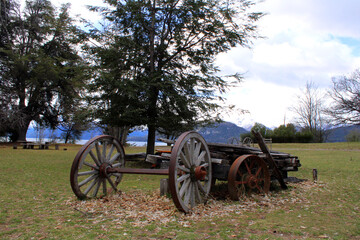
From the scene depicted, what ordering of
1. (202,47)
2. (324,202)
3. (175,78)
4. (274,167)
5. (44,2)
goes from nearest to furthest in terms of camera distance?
(324,202) < (274,167) < (175,78) < (202,47) < (44,2)

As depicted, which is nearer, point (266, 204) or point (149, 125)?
point (266, 204)

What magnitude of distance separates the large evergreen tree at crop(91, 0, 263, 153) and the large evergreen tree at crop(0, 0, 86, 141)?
1586 cm

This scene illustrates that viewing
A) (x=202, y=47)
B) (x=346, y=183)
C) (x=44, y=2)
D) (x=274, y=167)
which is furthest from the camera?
(x=44, y=2)

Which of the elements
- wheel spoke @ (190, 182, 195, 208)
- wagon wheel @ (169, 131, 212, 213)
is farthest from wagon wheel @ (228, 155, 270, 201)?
wheel spoke @ (190, 182, 195, 208)

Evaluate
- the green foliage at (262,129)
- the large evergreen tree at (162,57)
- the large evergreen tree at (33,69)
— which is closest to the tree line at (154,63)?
the large evergreen tree at (162,57)

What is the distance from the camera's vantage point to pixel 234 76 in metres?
13.2

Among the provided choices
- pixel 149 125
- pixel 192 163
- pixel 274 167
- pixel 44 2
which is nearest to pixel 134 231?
pixel 192 163

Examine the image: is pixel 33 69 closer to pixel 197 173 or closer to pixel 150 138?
pixel 150 138

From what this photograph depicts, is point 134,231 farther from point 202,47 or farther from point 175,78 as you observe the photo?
point 202,47

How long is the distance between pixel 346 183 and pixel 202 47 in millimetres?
8450

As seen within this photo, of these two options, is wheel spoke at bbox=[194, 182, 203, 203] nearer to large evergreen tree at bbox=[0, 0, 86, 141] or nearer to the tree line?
the tree line

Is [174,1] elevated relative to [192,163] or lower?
elevated

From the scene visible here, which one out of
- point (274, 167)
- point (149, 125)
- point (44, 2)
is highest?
point (44, 2)

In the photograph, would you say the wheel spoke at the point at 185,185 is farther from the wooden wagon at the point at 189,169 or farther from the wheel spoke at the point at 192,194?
the wheel spoke at the point at 192,194
